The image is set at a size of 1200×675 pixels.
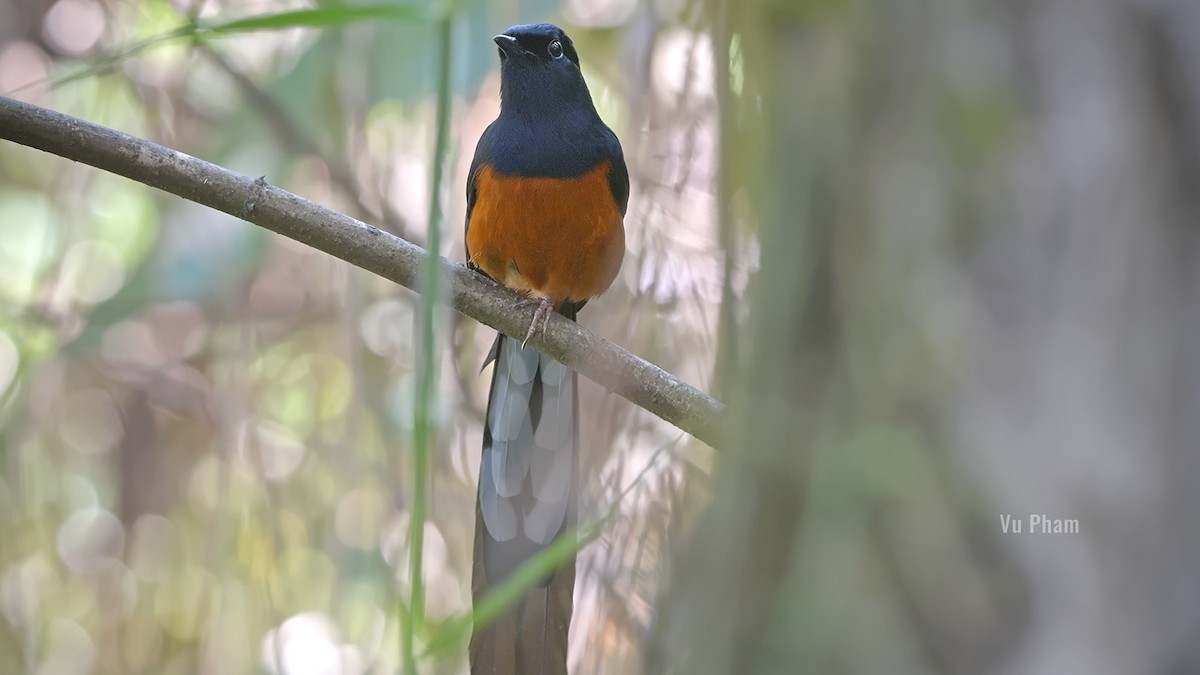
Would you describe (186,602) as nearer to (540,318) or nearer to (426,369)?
(540,318)

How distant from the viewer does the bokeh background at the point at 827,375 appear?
2.49 ft

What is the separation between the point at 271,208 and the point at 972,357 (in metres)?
1.50

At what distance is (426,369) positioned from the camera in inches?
36.3

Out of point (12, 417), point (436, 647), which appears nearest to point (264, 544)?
point (12, 417)

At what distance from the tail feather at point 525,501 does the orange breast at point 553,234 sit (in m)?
0.23

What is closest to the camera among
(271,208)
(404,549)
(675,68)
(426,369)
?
(426,369)

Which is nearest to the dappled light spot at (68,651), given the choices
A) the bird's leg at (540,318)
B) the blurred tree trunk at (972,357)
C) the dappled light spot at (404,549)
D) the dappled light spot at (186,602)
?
the dappled light spot at (186,602)

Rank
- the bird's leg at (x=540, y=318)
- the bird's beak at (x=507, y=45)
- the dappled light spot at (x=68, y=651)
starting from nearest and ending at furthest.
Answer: the bird's leg at (x=540, y=318) < the bird's beak at (x=507, y=45) < the dappled light spot at (x=68, y=651)

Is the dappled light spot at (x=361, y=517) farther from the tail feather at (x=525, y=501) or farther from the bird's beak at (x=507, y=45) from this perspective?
the bird's beak at (x=507, y=45)

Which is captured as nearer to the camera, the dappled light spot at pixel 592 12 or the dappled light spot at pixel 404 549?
the dappled light spot at pixel 404 549

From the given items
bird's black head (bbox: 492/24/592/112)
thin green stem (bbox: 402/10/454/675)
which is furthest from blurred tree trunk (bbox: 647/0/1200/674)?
bird's black head (bbox: 492/24/592/112)

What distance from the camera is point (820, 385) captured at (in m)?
0.92

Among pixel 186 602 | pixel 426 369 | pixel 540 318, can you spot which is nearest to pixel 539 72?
pixel 540 318

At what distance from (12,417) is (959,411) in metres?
3.22
